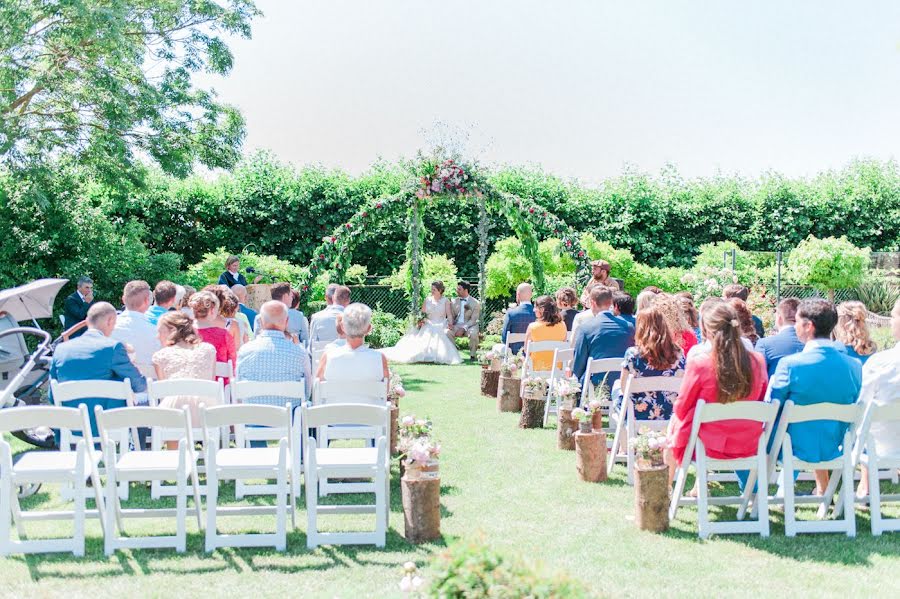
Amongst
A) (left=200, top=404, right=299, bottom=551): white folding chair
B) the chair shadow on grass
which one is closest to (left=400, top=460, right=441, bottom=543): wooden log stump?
(left=200, top=404, right=299, bottom=551): white folding chair

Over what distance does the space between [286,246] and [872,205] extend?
14365 mm

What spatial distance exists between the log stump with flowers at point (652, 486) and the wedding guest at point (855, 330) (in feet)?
7.26

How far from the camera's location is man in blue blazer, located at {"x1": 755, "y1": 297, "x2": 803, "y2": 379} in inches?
266

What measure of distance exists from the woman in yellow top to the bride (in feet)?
16.2

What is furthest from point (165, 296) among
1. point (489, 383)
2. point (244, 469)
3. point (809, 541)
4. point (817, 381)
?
point (809, 541)

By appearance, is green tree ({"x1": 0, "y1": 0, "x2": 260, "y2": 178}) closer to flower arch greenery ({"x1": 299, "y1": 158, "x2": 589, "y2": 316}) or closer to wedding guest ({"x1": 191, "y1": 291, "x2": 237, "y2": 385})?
flower arch greenery ({"x1": 299, "y1": 158, "x2": 589, "y2": 316})

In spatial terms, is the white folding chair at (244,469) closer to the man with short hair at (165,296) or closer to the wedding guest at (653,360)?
the wedding guest at (653,360)

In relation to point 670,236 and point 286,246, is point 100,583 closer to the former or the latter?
point 286,246

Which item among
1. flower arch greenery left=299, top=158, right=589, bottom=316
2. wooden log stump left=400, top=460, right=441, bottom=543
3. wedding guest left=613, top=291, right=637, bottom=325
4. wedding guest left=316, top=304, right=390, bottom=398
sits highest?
flower arch greenery left=299, top=158, right=589, bottom=316

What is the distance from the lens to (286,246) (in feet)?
68.2

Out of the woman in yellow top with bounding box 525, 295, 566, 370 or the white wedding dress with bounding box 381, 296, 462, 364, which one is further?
the white wedding dress with bounding box 381, 296, 462, 364

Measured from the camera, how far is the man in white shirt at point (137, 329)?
7.60 m

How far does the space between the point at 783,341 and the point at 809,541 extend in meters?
1.82

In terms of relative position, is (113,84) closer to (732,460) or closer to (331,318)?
(331,318)
